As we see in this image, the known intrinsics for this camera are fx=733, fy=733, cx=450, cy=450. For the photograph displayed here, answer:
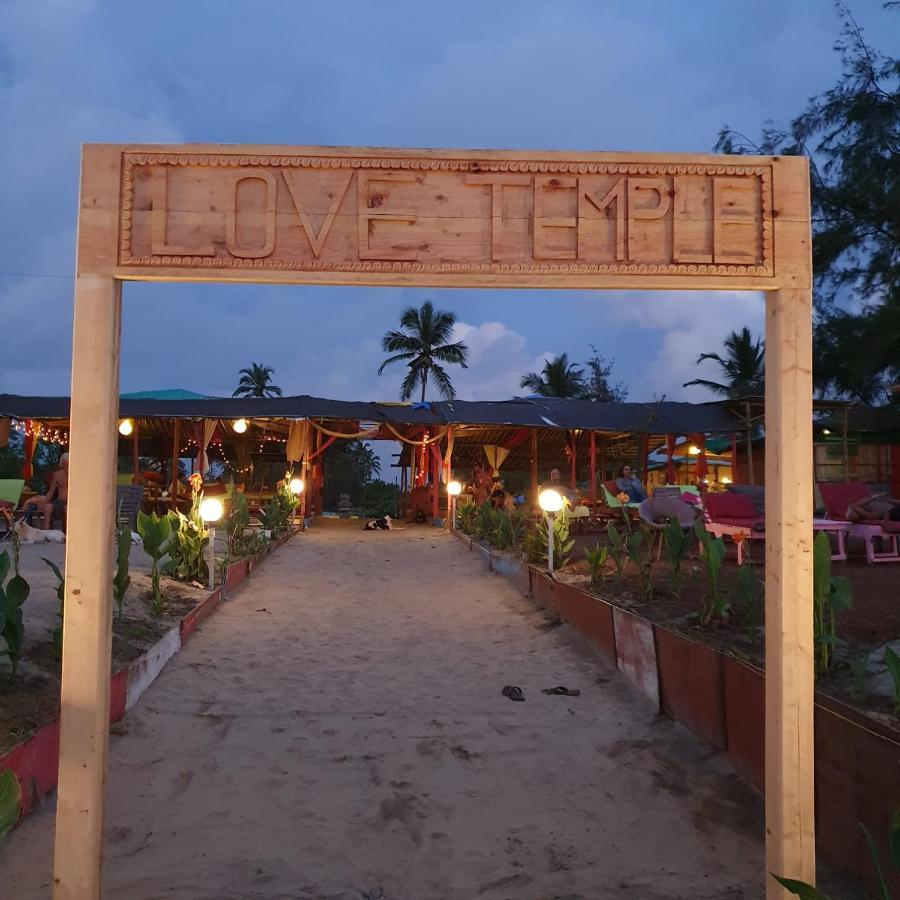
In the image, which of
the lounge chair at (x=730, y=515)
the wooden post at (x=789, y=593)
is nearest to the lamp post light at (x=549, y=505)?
the lounge chair at (x=730, y=515)

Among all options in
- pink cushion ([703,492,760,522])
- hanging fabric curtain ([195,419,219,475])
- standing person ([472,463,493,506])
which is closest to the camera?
pink cushion ([703,492,760,522])

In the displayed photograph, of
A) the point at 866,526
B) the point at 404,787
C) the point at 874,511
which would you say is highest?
the point at 874,511

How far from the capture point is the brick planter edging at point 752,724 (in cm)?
245

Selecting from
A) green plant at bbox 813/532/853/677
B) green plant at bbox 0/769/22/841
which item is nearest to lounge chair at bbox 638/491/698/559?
green plant at bbox 813/532/853/677

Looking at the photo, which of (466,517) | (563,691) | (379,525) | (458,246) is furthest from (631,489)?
(458,246)

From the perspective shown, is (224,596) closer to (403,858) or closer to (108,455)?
(403,858)

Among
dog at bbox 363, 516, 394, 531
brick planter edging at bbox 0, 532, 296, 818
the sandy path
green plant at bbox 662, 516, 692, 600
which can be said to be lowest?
the sandy path

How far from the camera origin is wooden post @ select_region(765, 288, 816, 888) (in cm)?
217

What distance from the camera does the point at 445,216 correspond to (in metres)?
2.38

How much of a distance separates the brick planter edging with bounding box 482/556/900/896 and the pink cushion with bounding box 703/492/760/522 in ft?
10.3

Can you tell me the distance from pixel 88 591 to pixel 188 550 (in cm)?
543

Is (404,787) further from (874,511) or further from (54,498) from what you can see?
(54,498)

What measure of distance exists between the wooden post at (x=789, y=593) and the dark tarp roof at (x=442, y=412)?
41.5 ft

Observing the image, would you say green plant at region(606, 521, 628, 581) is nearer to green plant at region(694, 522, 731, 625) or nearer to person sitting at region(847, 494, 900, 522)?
green plant at region(694, 522, 731, 625)
